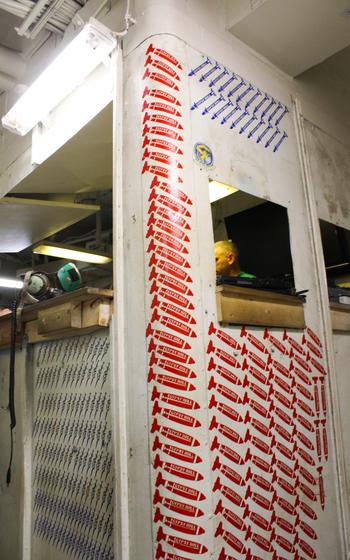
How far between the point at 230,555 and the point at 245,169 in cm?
186

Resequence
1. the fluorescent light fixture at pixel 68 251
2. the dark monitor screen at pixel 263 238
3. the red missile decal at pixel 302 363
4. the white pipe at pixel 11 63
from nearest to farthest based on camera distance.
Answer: the red missile decal at pixel 302 363 < the dark monitor screen at pixel 263 238 < the white pipe at pixel 11 63 < the fluorescent light fixture at pixel 68 251

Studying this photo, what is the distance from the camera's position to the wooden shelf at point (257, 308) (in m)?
1.82

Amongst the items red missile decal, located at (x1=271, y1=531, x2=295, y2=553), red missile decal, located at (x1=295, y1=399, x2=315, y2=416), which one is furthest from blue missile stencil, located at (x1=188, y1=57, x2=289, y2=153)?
red missile decal, located at (x1=271, y1=531, x2=295, y2=553)

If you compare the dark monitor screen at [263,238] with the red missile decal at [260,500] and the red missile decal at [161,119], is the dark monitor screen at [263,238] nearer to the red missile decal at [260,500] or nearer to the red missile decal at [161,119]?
the red missile decal at [161,119]

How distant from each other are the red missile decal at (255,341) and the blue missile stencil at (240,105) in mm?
1130

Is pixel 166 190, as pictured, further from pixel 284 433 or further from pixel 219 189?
pixel 284 433

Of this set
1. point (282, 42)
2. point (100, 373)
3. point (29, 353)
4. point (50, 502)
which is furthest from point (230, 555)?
point (282, 42)

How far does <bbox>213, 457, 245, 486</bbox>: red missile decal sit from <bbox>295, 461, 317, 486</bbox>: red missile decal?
0.44m

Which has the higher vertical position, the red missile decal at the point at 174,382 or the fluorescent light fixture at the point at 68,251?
the fluorescent light fixture at the point at 68,251

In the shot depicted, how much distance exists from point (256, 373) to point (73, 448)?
106cm

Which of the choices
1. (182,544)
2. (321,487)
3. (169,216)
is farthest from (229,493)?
(169,216)

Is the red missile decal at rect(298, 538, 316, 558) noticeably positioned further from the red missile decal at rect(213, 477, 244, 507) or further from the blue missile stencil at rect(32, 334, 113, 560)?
the blue missile stencil at rect(32, 334, 113, 560)

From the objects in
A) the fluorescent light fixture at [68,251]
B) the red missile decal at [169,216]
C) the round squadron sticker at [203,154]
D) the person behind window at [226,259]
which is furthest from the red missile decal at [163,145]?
the fluorescent light fixture at [68,251]

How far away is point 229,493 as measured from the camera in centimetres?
167
